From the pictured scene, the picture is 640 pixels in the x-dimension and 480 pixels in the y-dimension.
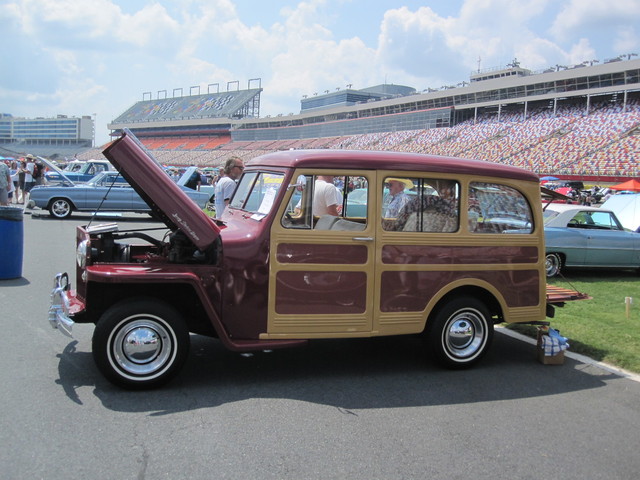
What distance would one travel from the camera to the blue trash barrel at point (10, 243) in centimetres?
836

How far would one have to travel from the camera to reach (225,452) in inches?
138

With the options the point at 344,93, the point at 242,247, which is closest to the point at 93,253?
the point at 242,247

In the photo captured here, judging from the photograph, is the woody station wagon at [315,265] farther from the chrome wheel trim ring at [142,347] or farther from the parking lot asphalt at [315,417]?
the parking lot asphalt at [315,417]

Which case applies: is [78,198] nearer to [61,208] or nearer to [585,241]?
[61,208]

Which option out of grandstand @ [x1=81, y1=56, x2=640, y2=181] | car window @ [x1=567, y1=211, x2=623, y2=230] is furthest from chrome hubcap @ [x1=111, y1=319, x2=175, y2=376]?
grandstand @ [x1=81, y1=56, x2=640, y2=181]

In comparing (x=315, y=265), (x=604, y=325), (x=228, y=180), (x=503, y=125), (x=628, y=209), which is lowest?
(x=604, y=325)

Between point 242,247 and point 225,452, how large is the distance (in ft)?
5.50

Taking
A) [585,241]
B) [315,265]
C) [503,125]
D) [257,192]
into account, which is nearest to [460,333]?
[315,265]

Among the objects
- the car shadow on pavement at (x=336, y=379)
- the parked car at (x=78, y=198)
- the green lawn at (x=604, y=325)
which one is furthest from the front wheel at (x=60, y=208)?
the green lawn at (x=604, y=325)

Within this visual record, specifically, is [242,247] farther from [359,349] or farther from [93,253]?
[359,349]

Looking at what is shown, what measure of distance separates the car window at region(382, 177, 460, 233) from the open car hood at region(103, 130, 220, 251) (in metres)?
1.57

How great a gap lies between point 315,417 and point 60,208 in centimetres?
1606

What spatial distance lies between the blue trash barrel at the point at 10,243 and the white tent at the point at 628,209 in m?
→ 13.3

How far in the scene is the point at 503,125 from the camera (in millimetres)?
57719
